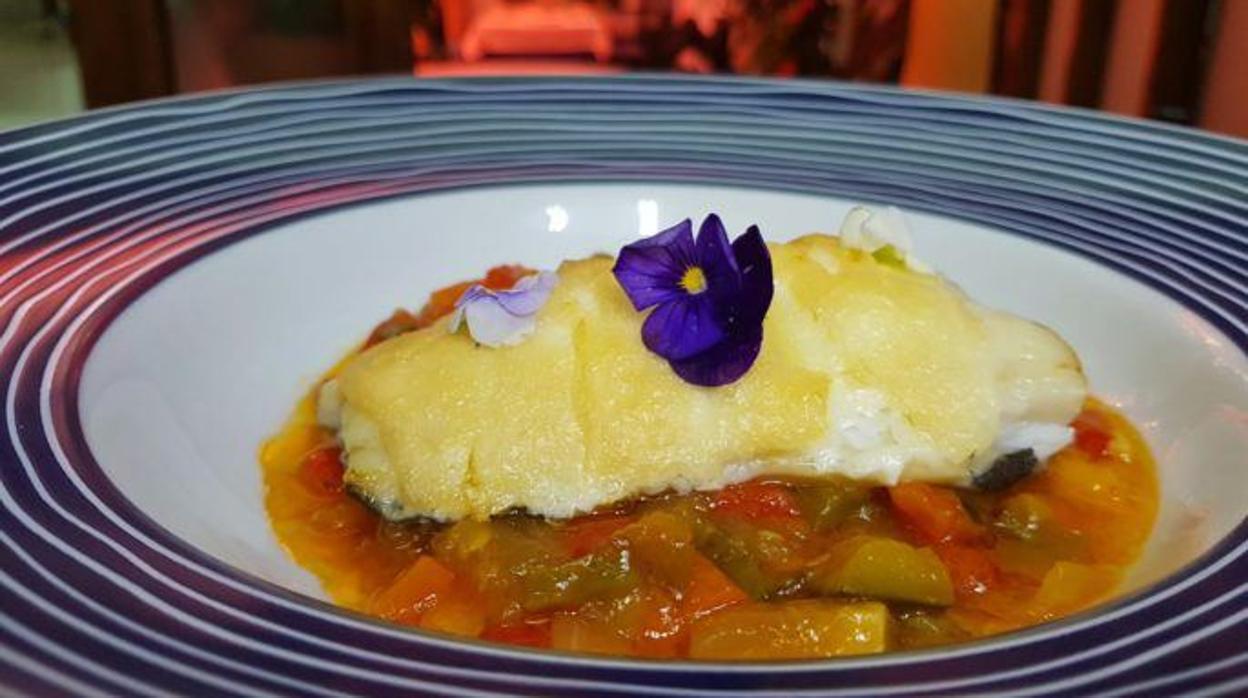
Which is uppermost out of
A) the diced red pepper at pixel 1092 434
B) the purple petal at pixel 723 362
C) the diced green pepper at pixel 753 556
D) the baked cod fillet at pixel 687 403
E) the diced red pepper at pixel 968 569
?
the purple petal at pixel 723 362

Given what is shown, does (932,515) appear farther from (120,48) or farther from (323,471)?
(120,48)

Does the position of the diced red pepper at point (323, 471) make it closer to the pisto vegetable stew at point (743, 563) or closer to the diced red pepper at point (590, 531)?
the pisto vegetable stew at point (743, 563)

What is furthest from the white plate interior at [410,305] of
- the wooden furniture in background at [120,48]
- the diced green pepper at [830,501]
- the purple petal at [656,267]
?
the wooden furniture in background at [120,48]

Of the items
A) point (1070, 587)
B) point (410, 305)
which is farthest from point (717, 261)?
point (410, 305)

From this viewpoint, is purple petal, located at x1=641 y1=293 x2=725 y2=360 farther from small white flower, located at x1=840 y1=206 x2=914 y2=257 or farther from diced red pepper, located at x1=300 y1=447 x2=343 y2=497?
diced red pepper, located at x1=300 y1=447 x2=343 y2=497

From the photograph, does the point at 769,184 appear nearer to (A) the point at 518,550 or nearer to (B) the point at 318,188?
(B) the point at 318,188

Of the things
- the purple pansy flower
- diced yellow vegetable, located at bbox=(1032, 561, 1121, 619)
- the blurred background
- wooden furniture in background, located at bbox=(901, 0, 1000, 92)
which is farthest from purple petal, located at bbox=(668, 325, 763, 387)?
wooden furniture in background, located at bbox=(901, 0, 1000, 92)
